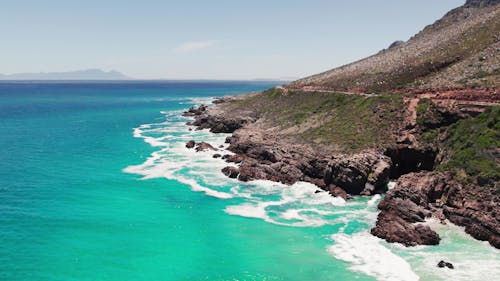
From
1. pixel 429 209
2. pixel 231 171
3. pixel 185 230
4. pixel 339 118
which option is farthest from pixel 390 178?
pixel 185 230

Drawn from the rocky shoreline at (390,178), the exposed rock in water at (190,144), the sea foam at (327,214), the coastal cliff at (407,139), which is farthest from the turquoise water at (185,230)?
the exposed rock in water at (190,144)

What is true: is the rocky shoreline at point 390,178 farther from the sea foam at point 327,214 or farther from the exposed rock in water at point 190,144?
the exposed rock in water at point 190,144

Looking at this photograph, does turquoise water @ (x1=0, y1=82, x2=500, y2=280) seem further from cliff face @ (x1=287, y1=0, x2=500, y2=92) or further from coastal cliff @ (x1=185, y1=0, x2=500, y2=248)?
cliff face @ (x1=287, y1=0, x2=500, y2=92)

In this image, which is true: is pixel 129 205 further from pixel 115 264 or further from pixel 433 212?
pixel 433 212

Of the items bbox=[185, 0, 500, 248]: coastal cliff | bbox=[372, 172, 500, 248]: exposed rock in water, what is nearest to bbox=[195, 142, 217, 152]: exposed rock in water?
bbox=[185, 0, 500, 248]: coastal cliff

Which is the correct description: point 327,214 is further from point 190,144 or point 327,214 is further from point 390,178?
point 190,144
